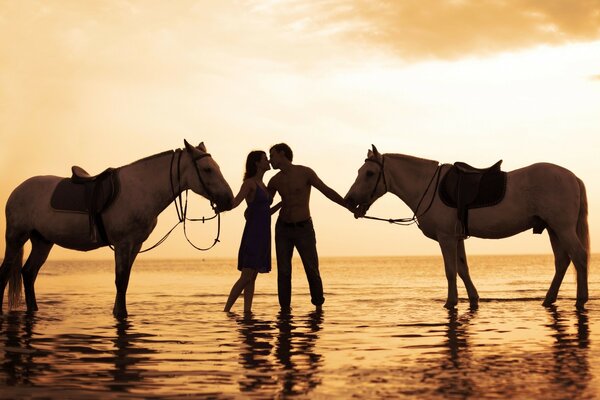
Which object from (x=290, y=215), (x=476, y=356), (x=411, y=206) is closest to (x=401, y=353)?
(x=476, y=356)

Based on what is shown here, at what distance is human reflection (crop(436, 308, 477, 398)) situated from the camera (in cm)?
600

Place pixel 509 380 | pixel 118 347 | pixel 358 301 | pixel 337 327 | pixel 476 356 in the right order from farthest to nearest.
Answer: pixel 358 301 → pixel 337 327 → pixel 118 347 → pixel 476 356 → pixel 509 380

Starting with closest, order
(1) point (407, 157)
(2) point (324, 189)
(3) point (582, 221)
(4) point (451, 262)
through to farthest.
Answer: (2) point (324, 189) < (4) point (451, 262) < (3) point (582, 221) < (1) point (407, 157)

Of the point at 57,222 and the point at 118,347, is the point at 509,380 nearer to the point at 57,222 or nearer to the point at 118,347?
the point at 118,347

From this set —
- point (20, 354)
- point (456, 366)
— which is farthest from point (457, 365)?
point (20, 354)

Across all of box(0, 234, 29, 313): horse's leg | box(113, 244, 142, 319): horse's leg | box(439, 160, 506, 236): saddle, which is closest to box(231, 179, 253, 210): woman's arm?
box(113, 244, 142, 319): horse's leg

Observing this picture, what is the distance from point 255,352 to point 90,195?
16.2 ft

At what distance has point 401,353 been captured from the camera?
802 cm

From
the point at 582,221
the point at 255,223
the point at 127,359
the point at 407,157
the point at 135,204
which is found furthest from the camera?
the point at 407,157

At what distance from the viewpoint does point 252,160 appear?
40.8ft

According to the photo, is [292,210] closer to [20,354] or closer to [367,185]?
[367,185]

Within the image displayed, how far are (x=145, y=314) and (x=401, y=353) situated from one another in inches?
240

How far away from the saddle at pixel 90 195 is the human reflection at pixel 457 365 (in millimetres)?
4832

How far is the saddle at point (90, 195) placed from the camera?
473 inches
